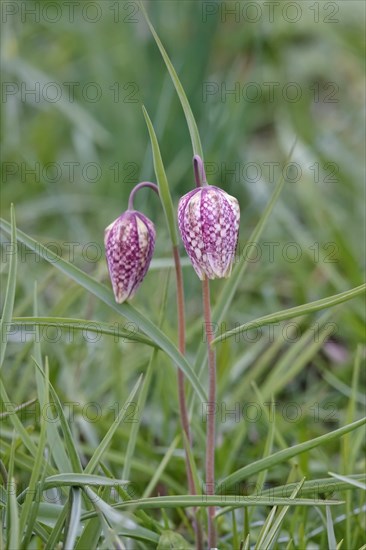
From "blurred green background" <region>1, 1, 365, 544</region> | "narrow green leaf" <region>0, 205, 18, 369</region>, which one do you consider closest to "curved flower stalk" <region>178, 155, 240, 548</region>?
"narrow green leaf" <region>0, 205, 18, 369</region>

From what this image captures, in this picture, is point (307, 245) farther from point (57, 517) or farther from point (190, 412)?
point (57, 517)

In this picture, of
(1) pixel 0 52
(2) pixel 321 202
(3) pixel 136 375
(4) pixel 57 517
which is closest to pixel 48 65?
(1) pixel 0 52

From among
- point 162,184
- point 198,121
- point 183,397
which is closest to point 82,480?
point 183,397

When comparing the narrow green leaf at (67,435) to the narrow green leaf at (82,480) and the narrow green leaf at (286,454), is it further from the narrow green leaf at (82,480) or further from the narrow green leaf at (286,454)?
the narrow green leaf at (286,454)

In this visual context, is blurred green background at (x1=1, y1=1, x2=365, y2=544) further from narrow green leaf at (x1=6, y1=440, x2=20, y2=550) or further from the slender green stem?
narrow green leaf at (x1=6, y1=440, x2=20, y2=550)

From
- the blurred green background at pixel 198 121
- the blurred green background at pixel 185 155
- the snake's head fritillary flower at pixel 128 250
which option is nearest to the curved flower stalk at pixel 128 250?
the snake's head fritillary flower at pixel 128 250

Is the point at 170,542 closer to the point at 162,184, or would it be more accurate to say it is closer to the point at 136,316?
the point at 136,316
